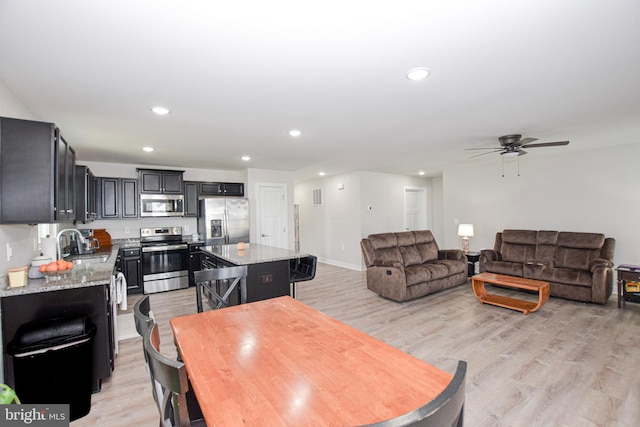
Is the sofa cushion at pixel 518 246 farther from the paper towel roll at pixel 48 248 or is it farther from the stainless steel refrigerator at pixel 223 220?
the paper towel roll at pixel 48 248

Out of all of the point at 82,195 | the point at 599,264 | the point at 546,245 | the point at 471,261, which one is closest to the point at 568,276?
the point at 599,264

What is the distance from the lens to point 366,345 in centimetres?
130

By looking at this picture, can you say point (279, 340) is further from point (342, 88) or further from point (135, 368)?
point (135, 368)

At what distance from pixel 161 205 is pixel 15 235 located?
3.04m

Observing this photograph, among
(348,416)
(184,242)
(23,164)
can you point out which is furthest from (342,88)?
(184,242)

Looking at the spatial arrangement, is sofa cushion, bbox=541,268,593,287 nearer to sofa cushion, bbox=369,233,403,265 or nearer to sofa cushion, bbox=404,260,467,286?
sofa cushion, bbox=404,260,467,286

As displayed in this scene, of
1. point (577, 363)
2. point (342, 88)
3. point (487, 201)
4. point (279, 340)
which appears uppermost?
point (342, 88)

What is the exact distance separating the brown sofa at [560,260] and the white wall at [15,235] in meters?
6.08

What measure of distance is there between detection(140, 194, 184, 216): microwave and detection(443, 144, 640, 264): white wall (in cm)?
589

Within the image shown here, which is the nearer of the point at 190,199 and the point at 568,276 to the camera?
the point at 568,276

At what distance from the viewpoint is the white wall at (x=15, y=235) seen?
217 centimetres

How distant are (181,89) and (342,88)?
1286 millimetres

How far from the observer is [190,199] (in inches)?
227
